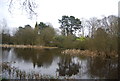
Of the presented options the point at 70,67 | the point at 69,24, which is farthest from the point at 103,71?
the point at 69,24

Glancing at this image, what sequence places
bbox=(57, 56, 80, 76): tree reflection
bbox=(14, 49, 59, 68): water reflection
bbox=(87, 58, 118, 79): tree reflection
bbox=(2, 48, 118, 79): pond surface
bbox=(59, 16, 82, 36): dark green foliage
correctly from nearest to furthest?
bbox=(87, 58, 118, 79): tree reflection → bbox=(2, 48, 118, 79): pond surface → bbox=(57, 56, 80, 76): tree reflection → bbox=(14, 49, 59, 68): water reflection → bbox=(59, 16, 82, 36): dark green foliage

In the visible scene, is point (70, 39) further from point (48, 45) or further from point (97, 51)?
point (97, 51)

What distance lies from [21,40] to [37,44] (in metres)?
3.03

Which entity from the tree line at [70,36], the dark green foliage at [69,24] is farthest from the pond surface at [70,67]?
the dark green foliage at [69,24]

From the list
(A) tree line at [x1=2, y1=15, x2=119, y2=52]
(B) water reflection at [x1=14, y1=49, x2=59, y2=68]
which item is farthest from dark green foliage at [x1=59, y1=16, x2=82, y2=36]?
(B) water reflection at [x1=14, y1=49, x2=59, y2=68]

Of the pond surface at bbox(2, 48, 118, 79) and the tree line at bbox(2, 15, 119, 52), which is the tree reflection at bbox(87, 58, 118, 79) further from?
the tree line at bbox(2, 15, 119, 52)

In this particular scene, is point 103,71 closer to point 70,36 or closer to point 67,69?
point 67,69

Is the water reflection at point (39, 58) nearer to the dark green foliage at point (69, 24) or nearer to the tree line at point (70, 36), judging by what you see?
the tree line at point (70, 36)

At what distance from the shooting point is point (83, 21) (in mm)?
35250

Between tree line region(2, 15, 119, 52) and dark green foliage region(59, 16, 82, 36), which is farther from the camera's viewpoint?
dark green foliage region(59, 16, 82, 36)

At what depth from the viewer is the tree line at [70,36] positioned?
16250mm

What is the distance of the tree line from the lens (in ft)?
53.3

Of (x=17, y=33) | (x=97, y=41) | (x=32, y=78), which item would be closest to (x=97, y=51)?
(x=97, y=41)

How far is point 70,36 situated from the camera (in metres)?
28.3
